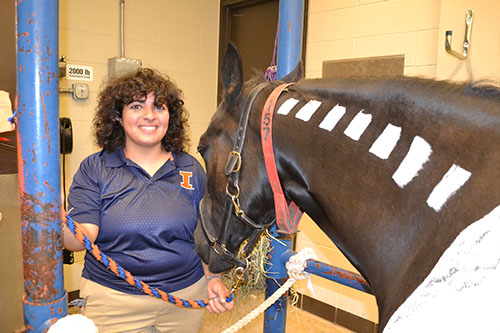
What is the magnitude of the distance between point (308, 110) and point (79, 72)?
274 cm

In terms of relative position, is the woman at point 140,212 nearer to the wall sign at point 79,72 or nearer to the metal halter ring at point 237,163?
the metal halter ring at point 237,163

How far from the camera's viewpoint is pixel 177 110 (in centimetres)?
181

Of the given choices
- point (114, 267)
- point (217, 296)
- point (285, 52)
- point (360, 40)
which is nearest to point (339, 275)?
point (217, 296)

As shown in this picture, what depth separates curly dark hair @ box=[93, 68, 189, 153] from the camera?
5.33 feet

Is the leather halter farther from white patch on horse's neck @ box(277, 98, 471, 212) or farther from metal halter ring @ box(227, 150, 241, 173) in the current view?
white patch on horse's neck @ box(277, 98, 471, 212)

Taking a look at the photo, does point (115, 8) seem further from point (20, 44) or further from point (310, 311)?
point (310, 311)

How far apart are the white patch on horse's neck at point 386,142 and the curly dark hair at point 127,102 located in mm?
1080

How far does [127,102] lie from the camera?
5.36 ft

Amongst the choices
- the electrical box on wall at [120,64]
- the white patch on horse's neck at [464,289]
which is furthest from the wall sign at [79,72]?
the white patch on horse's neck at [464,289]

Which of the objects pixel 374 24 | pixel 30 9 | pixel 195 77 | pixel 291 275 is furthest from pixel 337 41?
pixel 30 9

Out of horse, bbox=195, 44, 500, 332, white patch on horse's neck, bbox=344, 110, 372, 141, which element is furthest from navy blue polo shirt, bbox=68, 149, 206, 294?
white patch on horse's neck, bbox=344, 110, 372, 141

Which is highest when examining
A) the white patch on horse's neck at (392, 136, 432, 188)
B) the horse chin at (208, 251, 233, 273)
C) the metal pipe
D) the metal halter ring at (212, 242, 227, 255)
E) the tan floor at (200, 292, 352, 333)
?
the metal pipe

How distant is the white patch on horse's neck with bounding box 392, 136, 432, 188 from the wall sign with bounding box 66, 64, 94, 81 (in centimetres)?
299

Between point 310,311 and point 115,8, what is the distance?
321 cm
